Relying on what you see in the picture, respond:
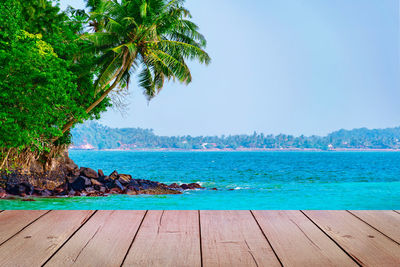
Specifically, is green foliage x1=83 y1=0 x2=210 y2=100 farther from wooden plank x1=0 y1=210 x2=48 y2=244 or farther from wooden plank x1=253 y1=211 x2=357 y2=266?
wooden plank x1=253 y1=211 x2=357 y2=266

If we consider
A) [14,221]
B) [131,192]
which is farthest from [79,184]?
[14,221]

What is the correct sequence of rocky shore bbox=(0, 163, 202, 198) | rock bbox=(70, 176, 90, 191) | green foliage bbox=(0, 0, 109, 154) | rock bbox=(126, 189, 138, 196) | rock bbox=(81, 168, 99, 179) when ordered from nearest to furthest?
1. green foliage bbox=(0, 0, 109, 154)
2. rocky shore bbox=(0, 163, 202, 198)
3. rock bbox=(70, 176, 90, 191)
4. rock bbox=(126, 189, 138, 196)
5. rock bbox=(81, 168, 99, 179)

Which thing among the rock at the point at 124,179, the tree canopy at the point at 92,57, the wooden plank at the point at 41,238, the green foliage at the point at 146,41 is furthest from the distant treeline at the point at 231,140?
the wooden plank at the point at 41,238

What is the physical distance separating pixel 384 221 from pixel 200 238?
95 cm

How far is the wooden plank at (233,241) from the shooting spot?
147cm

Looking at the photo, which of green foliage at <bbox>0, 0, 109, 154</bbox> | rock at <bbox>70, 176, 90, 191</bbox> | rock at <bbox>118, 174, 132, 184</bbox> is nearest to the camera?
green foliage at <bbox>0, 0, 109, 154</bbox>

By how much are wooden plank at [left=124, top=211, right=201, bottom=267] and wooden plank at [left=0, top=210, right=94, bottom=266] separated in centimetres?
31

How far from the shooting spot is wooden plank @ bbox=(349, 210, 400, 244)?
72.2 inches

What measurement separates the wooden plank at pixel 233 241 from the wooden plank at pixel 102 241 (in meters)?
0.32

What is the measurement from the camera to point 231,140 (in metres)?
119

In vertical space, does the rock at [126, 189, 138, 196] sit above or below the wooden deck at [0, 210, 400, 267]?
below

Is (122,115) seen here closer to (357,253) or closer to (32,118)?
(32,118)

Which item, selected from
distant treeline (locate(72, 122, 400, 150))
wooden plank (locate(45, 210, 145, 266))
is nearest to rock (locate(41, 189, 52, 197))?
wooden plank (locate(45, 210, 145, 266))

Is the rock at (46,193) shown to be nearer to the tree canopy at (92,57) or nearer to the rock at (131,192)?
the tree canopy at (92,57)
